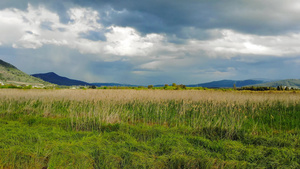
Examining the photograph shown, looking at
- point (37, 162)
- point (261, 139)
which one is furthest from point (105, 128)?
point (261, 139)

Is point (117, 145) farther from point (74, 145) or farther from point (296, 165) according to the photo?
point (296, 165)

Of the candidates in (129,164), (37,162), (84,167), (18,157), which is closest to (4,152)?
(18,157)

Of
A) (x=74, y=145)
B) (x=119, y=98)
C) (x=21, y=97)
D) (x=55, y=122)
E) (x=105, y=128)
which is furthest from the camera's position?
(x=21, y=97)

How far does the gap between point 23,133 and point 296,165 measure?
645 cm

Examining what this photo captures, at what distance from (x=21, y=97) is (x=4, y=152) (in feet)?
37.2

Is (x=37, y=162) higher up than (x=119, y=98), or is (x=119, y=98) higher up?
(x=119, y=98)

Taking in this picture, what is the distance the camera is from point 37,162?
14.6 ft

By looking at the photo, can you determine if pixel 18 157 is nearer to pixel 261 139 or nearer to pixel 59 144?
pixel 59 144

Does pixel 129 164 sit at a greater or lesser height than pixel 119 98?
lesser

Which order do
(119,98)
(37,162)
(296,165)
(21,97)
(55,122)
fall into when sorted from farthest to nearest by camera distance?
(21,97), (119,98), (55,122), (37,162), (296,165)

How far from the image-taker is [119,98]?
13.3 meters

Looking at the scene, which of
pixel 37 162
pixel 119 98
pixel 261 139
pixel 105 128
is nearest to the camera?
pixel 37 162

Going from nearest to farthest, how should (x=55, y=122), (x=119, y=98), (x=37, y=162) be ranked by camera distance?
(x=37, y=162), (x=55, y=122), (x=119, y=98)

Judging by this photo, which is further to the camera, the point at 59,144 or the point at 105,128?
the point at 105,128
